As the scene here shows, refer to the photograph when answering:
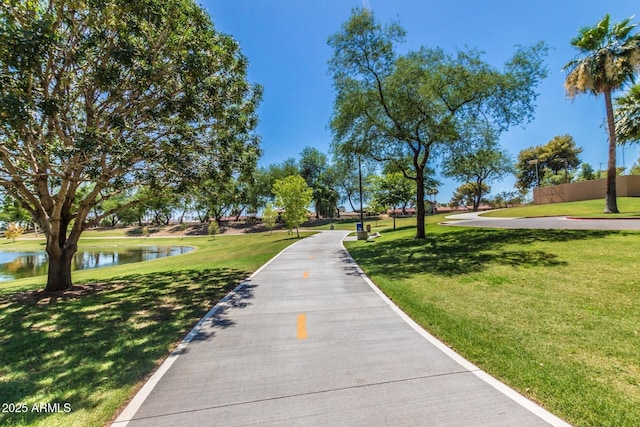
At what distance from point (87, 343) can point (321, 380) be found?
4358mm

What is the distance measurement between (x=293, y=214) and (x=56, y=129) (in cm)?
2582

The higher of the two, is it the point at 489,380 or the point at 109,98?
the point at 109,98

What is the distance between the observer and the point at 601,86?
18.9m

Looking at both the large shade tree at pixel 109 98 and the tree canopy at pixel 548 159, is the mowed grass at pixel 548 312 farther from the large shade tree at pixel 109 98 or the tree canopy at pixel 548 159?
the tree canopy at pixel 548 159

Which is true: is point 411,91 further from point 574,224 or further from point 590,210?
point 590,210

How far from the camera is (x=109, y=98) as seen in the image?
8602 mm

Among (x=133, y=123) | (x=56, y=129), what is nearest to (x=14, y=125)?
(x=56, y=129)

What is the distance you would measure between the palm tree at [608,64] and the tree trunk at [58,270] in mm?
28674

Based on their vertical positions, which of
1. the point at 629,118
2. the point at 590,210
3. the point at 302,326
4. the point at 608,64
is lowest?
the point at 302,326

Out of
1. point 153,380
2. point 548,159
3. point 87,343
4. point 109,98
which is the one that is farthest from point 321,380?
point 548,159

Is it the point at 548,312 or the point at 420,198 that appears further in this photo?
the point at 420,198

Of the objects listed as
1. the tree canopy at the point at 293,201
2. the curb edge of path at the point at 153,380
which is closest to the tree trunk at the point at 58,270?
the curb edge of path at the point at 153,380

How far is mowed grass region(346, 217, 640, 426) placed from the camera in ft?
11.2

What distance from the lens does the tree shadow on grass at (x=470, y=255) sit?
9891 millimetres
